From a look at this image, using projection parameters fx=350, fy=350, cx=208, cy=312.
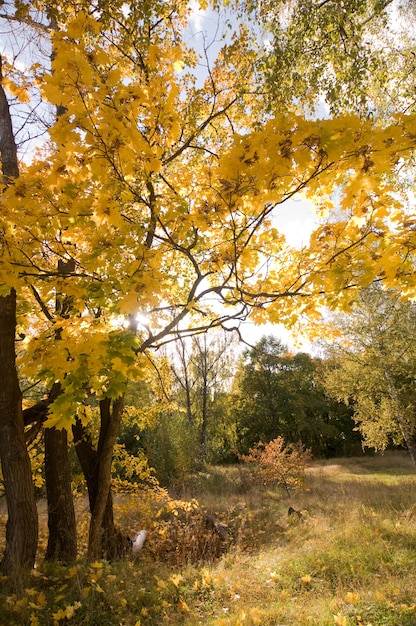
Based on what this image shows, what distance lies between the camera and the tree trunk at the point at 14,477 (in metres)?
3.73

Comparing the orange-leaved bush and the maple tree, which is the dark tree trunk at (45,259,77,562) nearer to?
the maple tree

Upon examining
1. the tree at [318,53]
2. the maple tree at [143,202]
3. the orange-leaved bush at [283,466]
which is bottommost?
the orange-leaved bush at [283,466]

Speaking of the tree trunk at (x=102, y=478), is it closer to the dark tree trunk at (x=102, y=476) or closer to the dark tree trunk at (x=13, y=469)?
the dark tree trunk at (x=102, y=476)

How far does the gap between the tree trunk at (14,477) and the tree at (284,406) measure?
2756 centimetres

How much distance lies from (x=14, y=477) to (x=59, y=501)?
142 cm

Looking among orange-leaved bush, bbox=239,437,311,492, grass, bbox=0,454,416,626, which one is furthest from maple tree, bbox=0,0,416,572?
orange-leaved bush, bbox=239,437,311,492

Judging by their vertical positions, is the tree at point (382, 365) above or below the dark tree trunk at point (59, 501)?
above

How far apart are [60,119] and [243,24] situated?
121 inches

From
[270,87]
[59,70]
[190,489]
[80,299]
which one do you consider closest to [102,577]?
[80,299]

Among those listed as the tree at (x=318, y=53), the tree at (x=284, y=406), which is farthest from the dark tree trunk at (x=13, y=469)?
the tree at (x=284, y=406)

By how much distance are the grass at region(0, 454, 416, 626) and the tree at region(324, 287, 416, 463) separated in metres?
7.57

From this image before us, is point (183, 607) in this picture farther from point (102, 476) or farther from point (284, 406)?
point (284, 406)

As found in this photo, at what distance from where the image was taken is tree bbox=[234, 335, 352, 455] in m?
31.1

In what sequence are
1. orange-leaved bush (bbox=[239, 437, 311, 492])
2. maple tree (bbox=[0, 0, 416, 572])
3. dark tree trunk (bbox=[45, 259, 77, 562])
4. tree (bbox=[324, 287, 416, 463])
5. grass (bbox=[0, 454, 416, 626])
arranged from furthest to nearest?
tree (bbox=[324, 287, 416, 463])
orange-leaved bush (bbox=[239, 437, 311, 492])
dark tree trunk (bbox=[45, 259, 77, 562])
grass (bbox=[0, 454, 416, 626])
maple tree (bbox=[0, 0, 416, 572])
